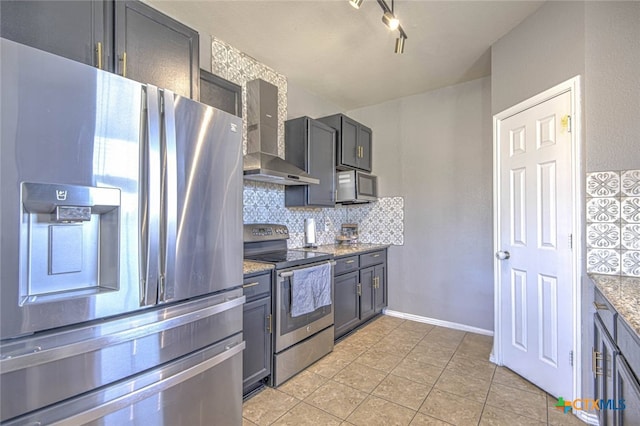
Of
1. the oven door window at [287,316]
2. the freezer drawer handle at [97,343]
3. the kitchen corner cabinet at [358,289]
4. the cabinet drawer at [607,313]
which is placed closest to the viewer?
the freezer drawer handle at [97,343]

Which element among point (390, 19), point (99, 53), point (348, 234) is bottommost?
point (348, 234)

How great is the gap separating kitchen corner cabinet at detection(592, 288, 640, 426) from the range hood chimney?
2152 millimetres

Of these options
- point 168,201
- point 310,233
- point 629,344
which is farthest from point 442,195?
point 168,201

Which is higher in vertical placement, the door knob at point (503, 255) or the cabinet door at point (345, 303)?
the door knob at point (503, 255)

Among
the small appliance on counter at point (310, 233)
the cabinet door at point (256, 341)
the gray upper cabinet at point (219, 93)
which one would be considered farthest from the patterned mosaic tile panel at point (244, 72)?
the cabinet door at point (256, 341)

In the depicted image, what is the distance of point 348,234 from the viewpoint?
12.9ft

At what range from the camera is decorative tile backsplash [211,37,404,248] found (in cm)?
262

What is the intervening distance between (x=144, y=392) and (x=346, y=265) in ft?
7.06

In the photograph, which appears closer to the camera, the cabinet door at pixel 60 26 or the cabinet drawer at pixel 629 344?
the cabinet drawer at pixel 629 344

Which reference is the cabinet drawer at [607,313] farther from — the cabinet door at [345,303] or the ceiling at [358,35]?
the ceiling at [358,35]

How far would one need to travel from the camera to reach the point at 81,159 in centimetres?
100

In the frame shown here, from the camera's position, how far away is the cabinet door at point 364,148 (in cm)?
369

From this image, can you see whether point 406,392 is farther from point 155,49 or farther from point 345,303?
point 155,49

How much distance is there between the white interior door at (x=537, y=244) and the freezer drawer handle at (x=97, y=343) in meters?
2.19
